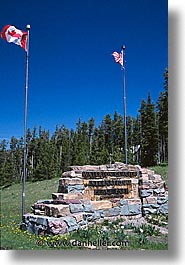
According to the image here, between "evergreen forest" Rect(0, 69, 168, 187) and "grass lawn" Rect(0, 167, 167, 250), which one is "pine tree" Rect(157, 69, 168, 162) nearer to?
"evergreen forest" Rect(0, 69, 168, 187)

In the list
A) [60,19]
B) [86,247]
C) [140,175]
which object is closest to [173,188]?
[140,175]

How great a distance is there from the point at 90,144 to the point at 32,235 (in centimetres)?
105

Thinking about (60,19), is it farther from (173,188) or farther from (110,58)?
(173,188)

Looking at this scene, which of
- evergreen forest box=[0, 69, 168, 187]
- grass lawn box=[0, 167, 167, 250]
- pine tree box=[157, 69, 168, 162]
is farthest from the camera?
pine tree box=[157, 69, 168, 162]

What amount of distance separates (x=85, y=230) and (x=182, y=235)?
3.12ft

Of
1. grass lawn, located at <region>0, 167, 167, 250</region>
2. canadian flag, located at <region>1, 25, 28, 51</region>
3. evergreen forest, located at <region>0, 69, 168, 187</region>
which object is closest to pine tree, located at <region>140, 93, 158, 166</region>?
evergreen forest, located at <region>0, 69, 168, 187</region>

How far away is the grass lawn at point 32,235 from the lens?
3.52 meters

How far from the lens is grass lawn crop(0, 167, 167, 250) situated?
3521 mm

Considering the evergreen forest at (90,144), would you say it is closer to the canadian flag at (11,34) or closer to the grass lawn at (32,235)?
the grass lawn at (32,235)

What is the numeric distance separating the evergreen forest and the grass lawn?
126 mm

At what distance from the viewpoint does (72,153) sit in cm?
404

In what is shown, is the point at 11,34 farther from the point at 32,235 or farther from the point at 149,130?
the point at 32,235

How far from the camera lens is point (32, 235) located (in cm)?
362

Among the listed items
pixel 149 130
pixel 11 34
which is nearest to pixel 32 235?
pixel 149 130
